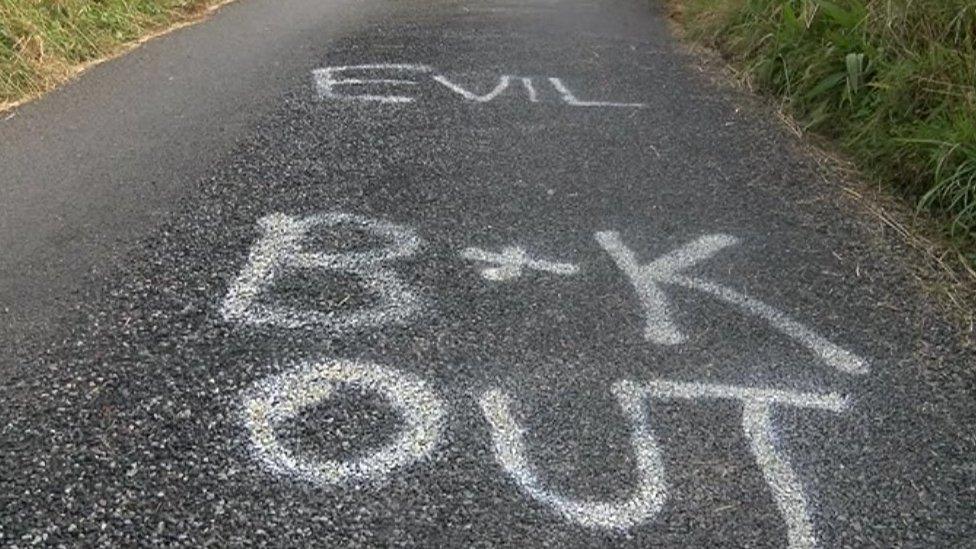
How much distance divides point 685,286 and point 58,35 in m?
4.09

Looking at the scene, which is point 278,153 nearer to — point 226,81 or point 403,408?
point 226,81

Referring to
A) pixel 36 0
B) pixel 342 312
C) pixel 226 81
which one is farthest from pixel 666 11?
pixel 342 312

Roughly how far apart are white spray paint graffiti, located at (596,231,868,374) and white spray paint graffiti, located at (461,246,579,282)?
0.65 feet

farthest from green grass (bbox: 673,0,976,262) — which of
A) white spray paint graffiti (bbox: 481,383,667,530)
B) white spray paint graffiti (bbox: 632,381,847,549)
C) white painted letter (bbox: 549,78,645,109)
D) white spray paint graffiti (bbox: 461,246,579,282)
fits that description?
white spray paint graffiti (bbox: 481,383,667,530)

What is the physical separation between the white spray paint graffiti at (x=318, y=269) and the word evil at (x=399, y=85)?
1677mm

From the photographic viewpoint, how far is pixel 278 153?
4125 millimetres

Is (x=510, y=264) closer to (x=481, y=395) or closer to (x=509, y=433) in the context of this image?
(x=481, y=395)

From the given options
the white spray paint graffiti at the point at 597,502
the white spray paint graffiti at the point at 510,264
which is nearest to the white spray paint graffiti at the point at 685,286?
the white spray paint graffiti at the point at 510,264

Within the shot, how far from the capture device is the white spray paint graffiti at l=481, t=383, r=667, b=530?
2.07 meters

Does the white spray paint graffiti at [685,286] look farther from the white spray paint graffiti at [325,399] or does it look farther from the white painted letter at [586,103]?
the white painted letter at [586,103]

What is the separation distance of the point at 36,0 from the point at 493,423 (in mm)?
4441

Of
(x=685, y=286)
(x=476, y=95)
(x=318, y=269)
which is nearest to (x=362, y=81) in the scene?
(x=476, y=95)

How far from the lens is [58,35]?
18.0 feet

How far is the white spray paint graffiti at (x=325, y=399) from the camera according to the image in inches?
85.7
